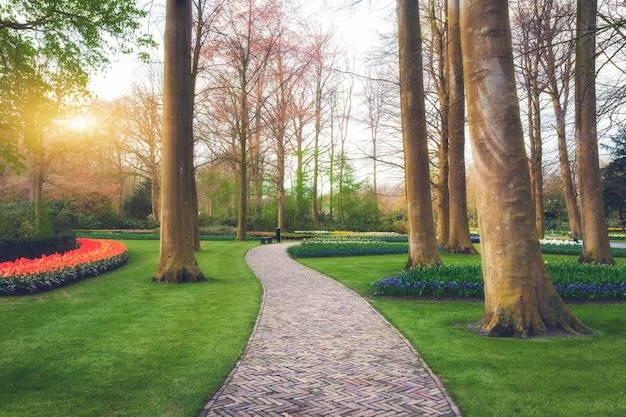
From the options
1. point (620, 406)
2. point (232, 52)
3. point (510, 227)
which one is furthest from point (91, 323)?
A: point (232, 52)

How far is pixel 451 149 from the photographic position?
18.4m

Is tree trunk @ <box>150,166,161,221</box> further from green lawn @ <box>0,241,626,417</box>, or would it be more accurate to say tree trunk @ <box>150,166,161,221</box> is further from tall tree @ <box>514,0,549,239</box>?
green lawn @ <box>0,241,626,417</box>

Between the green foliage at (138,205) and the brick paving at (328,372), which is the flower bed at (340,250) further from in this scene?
the green foliage at (138,205)

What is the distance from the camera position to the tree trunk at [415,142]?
1202 centimetres

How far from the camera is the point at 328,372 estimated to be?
479 centimetres

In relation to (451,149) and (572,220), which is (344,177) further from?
(451,149)

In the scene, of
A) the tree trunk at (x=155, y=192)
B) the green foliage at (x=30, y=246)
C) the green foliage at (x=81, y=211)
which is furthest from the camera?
the tree trunk at (x=155, y=192)

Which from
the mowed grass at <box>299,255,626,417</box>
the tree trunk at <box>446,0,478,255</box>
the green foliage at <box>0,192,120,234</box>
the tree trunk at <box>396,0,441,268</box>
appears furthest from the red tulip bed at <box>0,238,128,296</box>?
the green foliage at <box>0,192,120,234</box>

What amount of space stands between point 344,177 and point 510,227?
35.4m

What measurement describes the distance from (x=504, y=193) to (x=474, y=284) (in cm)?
381

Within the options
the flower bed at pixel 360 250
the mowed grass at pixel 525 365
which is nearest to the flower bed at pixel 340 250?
the flower bed at pixel 360 250

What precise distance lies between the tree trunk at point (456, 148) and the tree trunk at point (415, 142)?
4.21 metres

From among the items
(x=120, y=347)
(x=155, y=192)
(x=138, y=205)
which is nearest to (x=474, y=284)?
(x=120, y=347)

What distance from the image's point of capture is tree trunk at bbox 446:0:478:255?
16625mm
